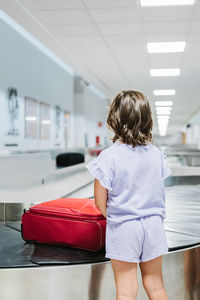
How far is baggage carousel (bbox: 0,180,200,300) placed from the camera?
2.16 meters

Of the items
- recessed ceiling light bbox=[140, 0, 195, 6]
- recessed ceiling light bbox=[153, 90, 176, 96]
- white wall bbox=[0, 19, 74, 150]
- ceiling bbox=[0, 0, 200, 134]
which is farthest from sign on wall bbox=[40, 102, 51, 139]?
recessed ceiling light bbox=[140, 0, 195, 6]

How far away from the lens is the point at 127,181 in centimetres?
187

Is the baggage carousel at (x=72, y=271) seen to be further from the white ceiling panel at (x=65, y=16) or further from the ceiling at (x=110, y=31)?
the white ceiling panel at (x=65, y=16)

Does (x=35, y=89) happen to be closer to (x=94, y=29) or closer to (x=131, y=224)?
(x=94, y=29)

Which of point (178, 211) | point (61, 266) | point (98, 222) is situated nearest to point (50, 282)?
point (61, 266)

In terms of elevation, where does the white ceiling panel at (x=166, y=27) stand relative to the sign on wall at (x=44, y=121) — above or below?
above

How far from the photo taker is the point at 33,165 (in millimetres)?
7551

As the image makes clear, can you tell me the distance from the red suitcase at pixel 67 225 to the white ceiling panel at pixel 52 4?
380cm

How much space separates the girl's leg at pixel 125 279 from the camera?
6.15 ft

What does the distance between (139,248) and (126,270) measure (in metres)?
0.14

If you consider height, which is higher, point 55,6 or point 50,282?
point 55,6

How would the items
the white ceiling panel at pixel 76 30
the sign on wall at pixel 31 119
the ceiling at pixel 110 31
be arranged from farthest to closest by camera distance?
the sign on wall at pixel 31 119
the white ceiling panel at pixel 76 30
the ceiling at pixel 110 31

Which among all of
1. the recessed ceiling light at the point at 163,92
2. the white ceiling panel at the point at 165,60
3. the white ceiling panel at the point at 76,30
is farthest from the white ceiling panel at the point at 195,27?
the recessed ceiling light at the point at 163,92

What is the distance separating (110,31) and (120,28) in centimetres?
25
